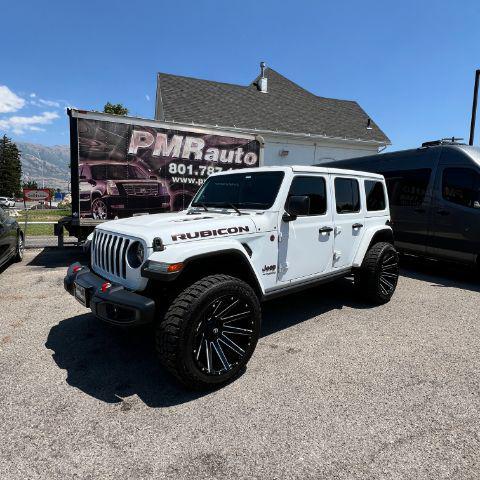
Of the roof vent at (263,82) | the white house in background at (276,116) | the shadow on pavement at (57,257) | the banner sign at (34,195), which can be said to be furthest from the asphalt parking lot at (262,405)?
the roof vent at (263,82)

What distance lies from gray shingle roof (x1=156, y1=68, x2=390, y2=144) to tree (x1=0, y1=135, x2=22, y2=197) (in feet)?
208

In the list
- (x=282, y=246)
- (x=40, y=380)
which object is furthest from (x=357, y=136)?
(x=40, y=380)

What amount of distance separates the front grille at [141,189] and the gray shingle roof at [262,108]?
9.45 metres

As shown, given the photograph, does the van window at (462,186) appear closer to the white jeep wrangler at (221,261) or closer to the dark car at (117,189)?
the white jeep wrangler at (221,261)

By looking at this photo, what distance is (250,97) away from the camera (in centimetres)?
1997

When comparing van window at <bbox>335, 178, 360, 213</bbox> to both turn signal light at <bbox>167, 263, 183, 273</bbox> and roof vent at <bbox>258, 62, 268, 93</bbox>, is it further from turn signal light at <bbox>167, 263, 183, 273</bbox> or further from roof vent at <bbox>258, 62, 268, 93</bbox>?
roof vent at <bbox>258, 62, 268, 93</bbox>

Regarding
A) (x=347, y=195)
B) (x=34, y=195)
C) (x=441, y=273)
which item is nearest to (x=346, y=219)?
(x=347, y=195)

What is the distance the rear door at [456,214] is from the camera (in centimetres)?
660

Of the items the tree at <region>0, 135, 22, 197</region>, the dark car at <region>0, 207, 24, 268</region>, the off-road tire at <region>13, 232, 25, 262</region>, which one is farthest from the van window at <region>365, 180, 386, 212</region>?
the tree at <region>0, 135, 22, 197</region>

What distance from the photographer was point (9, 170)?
69875 millimetres

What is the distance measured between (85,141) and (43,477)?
6358 millimetres

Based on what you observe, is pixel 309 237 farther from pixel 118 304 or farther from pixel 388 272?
pixel 118 304

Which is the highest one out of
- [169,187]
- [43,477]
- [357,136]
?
[357,136]

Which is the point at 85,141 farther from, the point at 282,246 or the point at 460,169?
the point at 460,169
